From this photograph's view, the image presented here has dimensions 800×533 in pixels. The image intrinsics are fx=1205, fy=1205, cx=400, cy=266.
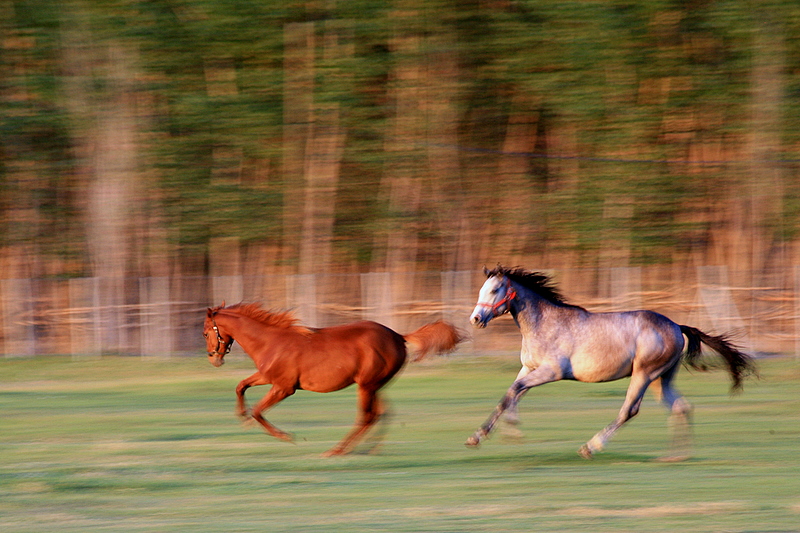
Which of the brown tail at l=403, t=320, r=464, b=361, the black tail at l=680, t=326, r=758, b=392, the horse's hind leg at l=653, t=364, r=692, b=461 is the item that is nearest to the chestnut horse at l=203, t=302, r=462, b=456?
the brown tail at l=403, t=320, r=464, b=361

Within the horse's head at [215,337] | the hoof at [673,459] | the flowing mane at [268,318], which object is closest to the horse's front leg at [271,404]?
the flowing mane at [268,318]

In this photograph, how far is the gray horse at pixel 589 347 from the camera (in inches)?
379

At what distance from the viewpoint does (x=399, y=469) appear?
9.10m

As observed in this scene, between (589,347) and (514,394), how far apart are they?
28.9 inches

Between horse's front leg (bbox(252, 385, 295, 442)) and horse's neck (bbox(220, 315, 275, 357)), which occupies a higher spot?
horse's neck (bbox(220, 315, 275, 357))

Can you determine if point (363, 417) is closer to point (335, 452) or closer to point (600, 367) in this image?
point (335, 452)

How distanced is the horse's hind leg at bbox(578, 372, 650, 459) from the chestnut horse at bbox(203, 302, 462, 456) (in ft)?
4.82

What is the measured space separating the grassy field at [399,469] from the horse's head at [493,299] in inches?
44.5

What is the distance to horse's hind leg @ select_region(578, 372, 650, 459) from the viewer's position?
9.38 meters

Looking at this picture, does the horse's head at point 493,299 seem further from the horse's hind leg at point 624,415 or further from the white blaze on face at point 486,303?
the horse's hind leg at point 624,415

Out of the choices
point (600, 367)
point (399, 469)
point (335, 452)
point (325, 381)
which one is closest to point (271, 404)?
point (325, 381)

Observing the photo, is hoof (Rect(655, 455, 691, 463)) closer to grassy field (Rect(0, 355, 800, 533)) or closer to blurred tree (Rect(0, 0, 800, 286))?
grassy field (Rect(0, 355, 800, 533))

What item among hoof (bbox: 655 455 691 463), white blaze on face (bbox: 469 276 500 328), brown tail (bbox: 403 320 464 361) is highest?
white blaze on face (bbox: 469 276 500 328)

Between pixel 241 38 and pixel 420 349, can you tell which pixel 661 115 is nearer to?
pixel 241 38
